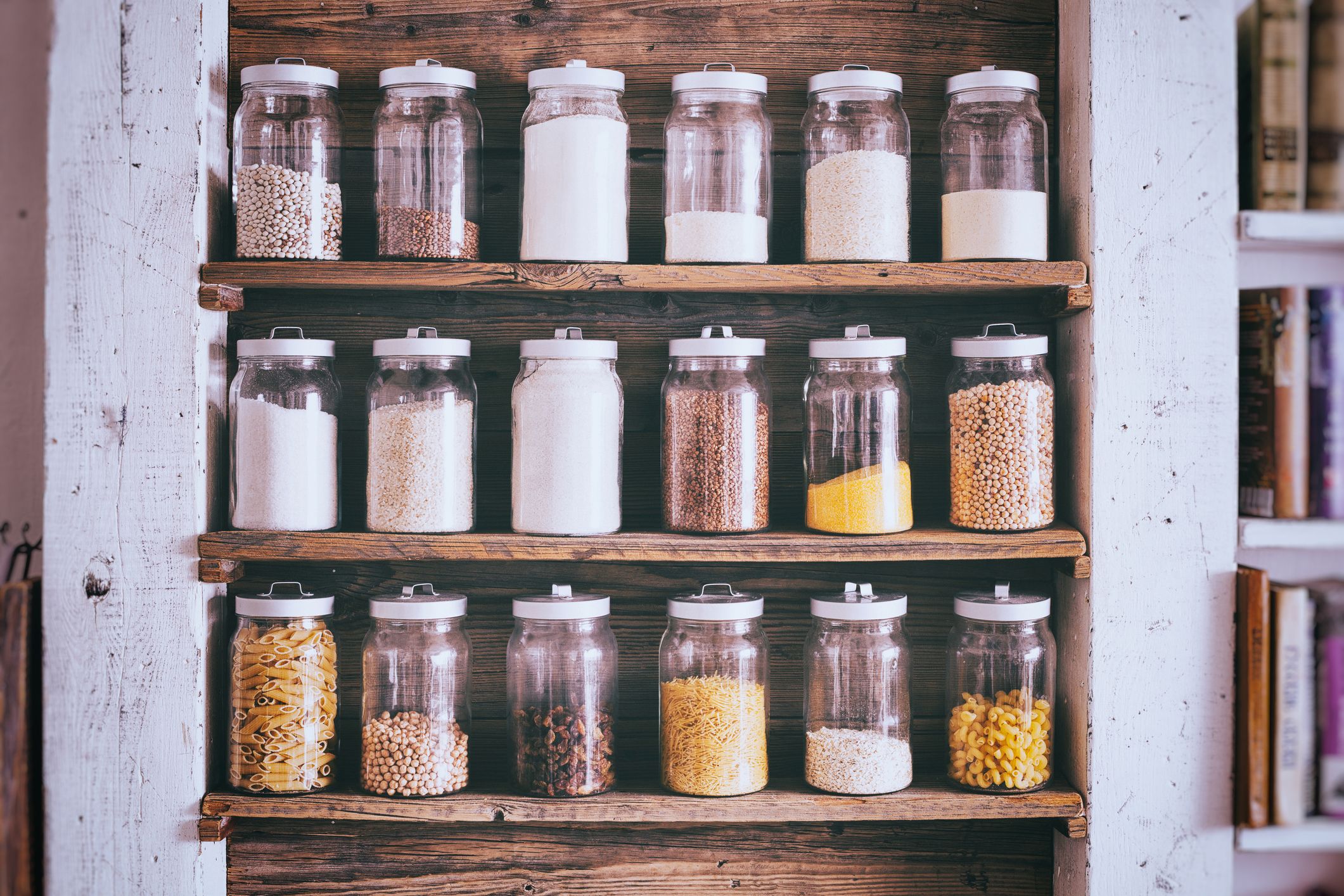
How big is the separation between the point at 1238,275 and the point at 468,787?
1.28 meters

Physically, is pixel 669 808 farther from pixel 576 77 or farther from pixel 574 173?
pixel 576 77

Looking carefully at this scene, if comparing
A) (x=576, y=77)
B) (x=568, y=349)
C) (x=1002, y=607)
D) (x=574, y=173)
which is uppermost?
(x=576, y=77)

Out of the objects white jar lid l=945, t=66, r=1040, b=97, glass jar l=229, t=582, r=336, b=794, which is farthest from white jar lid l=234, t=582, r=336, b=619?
white jar lid l=945, t=66, r=1040, b=97

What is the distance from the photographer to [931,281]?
1.23 meters

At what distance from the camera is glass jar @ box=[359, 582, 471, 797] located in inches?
49.8

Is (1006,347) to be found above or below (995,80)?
below

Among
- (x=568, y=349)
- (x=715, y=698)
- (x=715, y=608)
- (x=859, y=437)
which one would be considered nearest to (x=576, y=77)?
(x=568, y=349)

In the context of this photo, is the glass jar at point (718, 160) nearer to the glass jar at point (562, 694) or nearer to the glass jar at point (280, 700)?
the glass jar at point (562, 694)

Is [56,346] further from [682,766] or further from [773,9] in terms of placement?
[773,9]

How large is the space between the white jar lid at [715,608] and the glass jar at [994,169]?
53 cm

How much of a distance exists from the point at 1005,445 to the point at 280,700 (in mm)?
999

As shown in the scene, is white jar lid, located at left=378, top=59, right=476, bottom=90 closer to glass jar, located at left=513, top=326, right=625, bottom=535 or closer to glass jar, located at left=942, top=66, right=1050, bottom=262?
glass jar, located at left=513, top=326, right=625, bottom=535

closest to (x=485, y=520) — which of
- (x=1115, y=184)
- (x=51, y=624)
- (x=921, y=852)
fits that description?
(x=51, y=624)

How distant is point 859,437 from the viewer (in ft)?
4.25
